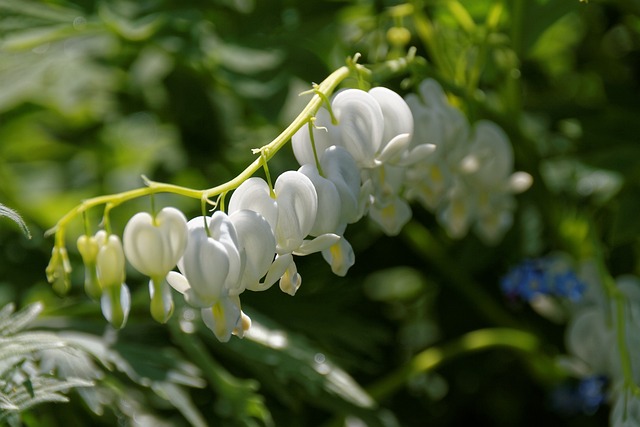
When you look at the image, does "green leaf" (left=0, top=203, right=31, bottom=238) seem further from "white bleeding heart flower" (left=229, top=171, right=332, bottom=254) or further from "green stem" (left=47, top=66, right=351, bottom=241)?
"white bleeding heart flower" (left=229, top=171, right=332, bottom=254)

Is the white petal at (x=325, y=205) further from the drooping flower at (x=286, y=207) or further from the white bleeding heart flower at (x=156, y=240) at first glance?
the white bleeding heart flower at (x=156, y=240)

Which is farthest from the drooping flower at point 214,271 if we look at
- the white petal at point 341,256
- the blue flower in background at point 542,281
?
the blue flower in background at point 542,281

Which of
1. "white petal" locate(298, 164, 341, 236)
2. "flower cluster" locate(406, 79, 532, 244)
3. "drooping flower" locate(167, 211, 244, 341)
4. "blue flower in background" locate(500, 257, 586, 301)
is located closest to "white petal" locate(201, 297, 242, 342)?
"drooping flower" locate(167, 211, 244, 341)

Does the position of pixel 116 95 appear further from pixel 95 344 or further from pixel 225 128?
pixel 95 344

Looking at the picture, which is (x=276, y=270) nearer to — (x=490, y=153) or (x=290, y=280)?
(x=290, y=280)

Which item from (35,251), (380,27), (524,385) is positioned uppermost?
(380,27)

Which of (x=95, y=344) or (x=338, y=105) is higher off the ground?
(x=338, y=105)

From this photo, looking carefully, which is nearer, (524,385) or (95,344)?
(95,344)

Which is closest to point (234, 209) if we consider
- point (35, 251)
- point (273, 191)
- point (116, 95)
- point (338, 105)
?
point (273, 191)
